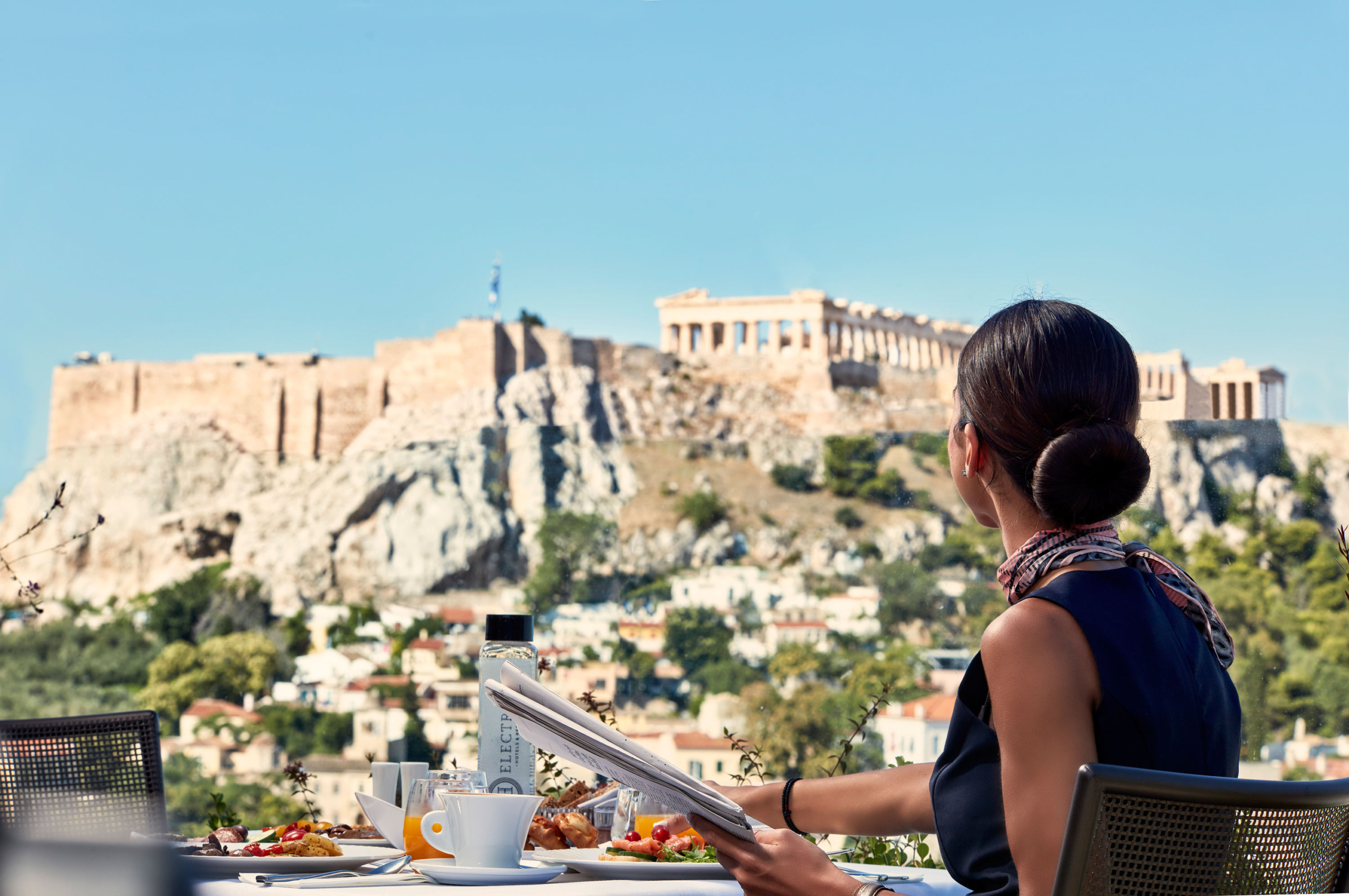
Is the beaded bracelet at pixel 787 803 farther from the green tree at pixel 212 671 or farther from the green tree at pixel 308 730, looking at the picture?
the green tree at pixel 212 671

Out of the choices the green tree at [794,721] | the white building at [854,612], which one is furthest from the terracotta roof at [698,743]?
the white building at [854,612]

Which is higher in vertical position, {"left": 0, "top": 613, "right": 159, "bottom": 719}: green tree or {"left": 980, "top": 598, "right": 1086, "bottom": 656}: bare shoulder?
{"left": 980, "top": 598, "right": 1086, "bottom": 656}: bare shoulder

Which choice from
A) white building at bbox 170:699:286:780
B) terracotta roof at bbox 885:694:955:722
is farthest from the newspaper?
white building at bbox 170:699:286:780

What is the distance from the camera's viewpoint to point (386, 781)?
0.83m

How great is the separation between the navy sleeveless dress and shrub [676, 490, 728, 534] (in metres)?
25.1

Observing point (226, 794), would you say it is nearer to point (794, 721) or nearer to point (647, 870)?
point (794, 721)

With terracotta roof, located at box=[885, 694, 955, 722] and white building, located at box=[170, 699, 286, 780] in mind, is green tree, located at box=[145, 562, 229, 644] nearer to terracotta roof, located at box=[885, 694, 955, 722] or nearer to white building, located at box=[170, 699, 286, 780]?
white building, located at box=[170, 699, 286, 780]

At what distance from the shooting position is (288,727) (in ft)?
76.5

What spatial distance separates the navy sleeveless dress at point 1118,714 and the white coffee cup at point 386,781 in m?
0.33

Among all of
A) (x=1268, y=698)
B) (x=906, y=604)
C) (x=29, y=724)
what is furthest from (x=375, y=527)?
(x=29, y=724)

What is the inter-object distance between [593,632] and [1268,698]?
40.0 feet

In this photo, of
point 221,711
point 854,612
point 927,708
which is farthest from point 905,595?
point 221,711

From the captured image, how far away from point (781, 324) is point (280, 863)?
2680cm

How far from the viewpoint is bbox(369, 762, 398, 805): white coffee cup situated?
0.82 metres
